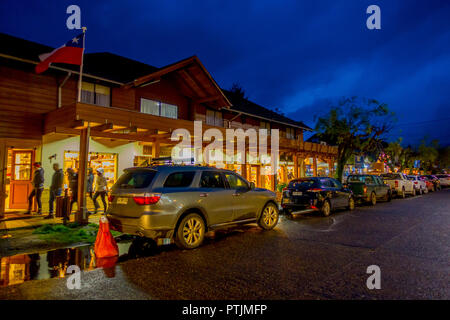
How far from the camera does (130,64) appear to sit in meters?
17.7

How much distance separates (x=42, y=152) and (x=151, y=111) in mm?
5746

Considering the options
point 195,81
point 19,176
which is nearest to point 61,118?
point 19,176

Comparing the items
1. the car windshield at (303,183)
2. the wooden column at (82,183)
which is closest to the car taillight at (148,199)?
the wooden column at (82,183)

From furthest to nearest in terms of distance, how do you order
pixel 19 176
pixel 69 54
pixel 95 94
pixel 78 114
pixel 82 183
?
pixel 95 94 < pixel 19 176 < pixel 69 54 < pixel 82 183 < pixel 78 114

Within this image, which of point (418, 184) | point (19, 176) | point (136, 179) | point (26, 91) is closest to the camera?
point (136, 179)

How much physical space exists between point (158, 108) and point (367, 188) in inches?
481

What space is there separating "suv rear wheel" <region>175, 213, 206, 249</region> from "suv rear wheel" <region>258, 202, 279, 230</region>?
232 centimetres

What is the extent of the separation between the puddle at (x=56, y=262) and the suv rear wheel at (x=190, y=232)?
27.3 inches

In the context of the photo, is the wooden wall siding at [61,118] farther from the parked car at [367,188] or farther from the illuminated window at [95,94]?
the parked car at [367,188]

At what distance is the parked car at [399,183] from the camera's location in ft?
65.1

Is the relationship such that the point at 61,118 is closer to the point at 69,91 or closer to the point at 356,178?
the point at 69,91

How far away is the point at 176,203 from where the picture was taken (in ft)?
20.1

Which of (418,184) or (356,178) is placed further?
(418,184)
